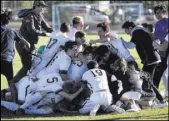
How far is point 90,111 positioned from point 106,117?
0.33m

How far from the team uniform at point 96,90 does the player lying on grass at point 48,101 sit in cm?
26

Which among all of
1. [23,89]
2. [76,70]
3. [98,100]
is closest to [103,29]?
[76,70]

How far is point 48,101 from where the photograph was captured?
Answer: 8273mm

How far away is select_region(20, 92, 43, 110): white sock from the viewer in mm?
8031

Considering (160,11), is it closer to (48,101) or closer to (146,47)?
(146,47)

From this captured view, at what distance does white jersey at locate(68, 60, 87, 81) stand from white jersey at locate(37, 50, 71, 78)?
0.35 feet

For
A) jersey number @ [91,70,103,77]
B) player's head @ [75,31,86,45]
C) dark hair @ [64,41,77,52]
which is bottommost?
jersey number @ [91,70,103,77]

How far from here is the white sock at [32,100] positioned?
8031mm

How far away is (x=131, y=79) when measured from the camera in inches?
331

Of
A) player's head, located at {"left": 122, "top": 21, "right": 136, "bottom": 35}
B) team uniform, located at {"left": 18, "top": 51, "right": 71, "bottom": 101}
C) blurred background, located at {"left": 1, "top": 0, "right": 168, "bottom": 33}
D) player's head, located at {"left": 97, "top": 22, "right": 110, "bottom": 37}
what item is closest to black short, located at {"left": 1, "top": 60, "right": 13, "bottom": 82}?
team uniform, located at {"left": 18, "top": 51, "right": 71, "bottom": 101}

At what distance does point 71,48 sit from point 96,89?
103 cm

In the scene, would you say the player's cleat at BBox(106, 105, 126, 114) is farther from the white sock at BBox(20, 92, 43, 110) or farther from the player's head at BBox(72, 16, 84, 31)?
the player's head at BBox(72, 16, 84, 31)

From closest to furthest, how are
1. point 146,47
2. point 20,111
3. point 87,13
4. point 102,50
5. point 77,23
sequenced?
1. point 20,111
2. point 102,50
3. point 146,47
4. point 77,23
5. point 87,13

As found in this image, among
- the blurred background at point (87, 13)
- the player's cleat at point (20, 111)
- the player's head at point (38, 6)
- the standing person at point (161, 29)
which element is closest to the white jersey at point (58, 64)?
the player's cleat at point (20, 111)
